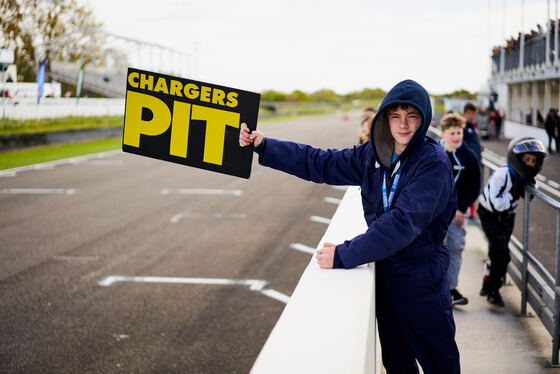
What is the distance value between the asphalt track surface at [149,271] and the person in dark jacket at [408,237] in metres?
2.04

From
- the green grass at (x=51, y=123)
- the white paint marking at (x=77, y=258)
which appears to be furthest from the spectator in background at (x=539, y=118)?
the white paint marking at (x=77, y=258)

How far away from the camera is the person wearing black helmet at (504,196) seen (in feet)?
15.4

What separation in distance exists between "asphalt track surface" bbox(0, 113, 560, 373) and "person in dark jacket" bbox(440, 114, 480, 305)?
0.74m

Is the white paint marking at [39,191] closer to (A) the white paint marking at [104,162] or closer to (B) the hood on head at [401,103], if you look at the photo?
(A) the white paint marking at [104,162]

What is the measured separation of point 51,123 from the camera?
83.0ft

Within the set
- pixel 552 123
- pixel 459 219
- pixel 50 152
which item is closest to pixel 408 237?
pixel 459 219

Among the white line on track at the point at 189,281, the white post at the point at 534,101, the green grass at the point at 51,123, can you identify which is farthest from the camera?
the white post at the point at 534,101

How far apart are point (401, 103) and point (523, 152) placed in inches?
99.3

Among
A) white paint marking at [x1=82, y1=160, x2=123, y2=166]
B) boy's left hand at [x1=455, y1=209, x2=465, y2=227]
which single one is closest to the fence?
white paint marking at [x1=82, y1=160, x2=123, y2=166]

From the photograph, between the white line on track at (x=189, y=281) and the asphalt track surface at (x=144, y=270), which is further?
the white line on track at (x=189, y=281)

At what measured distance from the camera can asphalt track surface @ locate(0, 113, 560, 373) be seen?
466 cm

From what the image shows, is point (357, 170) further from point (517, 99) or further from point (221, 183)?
point (517, 99)

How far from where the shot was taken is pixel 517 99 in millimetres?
39969

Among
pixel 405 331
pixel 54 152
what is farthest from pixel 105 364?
pixel 54 152
